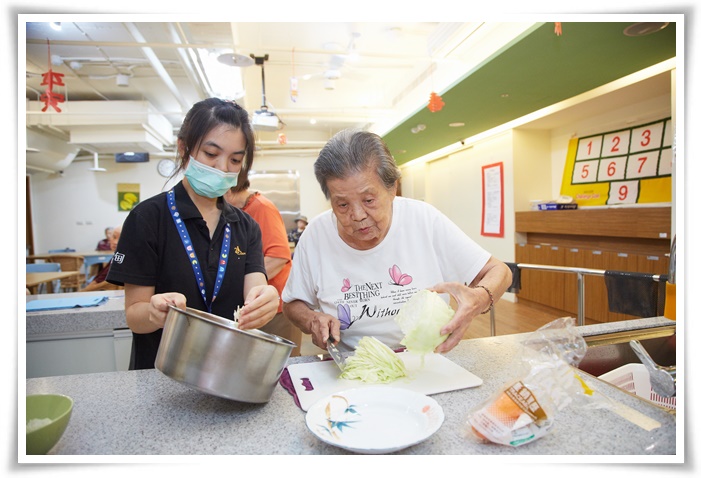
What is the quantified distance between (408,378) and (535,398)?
1.43 feet

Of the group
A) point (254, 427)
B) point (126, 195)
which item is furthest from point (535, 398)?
point (126, 195)

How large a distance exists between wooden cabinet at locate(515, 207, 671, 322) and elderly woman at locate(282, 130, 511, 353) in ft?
10.7

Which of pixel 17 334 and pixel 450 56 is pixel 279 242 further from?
pixel 450 56

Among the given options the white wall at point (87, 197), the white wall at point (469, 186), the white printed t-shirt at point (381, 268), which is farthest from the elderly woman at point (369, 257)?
the white wall at point (87, 197)

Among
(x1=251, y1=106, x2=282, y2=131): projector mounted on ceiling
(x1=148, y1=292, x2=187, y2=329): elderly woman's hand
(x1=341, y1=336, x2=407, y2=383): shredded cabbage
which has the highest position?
(x1=251, y1=106, x2=282, y2=131): projector mounted on ceiling

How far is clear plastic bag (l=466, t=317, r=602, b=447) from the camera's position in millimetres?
797

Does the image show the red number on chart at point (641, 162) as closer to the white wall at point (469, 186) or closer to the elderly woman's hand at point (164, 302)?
the white wall at point (469, 186)

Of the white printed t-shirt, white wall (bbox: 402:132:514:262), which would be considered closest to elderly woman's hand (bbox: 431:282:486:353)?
the white printed t-shirt

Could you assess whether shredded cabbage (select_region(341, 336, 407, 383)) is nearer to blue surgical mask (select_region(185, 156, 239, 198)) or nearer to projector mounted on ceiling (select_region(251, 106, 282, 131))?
blue surgical mask (select_region(185, 156, 239, 198))

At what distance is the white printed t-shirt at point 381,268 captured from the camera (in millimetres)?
1473

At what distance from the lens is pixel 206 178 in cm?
134

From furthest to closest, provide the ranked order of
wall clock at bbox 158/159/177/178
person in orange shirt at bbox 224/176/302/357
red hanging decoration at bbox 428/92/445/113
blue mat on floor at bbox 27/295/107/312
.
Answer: wall clock at bbox 158/159/177/178
red hanging decoration at bbox 428/92/445/113
person in orange shirt at bbox 224/176/302/357
blue mat on floor at bbox 27/295/107/312

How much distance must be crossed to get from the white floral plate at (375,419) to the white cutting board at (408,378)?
118 millimetres
